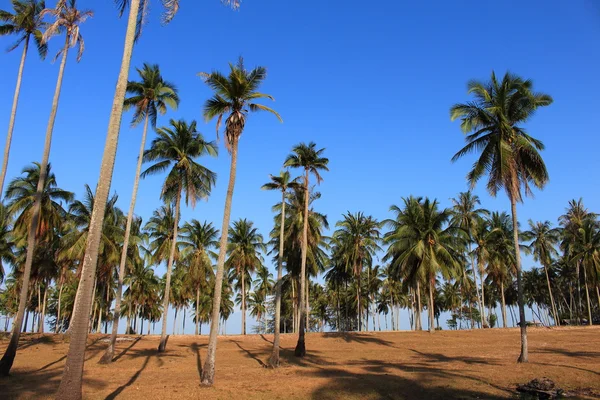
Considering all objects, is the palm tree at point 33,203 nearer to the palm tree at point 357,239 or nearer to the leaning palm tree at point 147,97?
the leaning palm tree at point 147,97

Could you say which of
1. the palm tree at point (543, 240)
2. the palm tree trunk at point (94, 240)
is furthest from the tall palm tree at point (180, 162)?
the palm tree at point (543, 240)

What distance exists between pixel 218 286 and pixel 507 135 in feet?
61.3

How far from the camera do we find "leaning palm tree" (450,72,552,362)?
23078 millimetres

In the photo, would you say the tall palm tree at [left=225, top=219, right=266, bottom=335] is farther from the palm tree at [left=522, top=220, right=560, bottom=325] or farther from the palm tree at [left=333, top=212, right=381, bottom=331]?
the palm tree at [left=522, top=220, right=560, bottom=325]

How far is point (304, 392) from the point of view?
1461 centimetres

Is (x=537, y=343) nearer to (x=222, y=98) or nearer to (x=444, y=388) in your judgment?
(x=444, y=388)

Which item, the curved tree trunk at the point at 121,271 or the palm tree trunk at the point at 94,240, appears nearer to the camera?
the palm tree trunk at the point at 94,240

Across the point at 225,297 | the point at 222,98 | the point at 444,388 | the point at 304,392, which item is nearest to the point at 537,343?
the point at 444,388

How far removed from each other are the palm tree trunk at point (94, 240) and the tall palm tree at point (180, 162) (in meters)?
18.1

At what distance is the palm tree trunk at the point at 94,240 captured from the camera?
9914mm

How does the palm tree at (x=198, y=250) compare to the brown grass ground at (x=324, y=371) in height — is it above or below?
above

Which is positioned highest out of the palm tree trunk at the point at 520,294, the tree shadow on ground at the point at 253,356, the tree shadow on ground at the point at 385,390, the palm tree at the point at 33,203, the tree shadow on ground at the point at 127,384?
the palm tree at the point at 33,203

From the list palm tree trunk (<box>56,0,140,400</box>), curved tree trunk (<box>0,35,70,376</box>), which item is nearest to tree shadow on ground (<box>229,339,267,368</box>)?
curved tree trunk (<box>0,35,70,376</box>)

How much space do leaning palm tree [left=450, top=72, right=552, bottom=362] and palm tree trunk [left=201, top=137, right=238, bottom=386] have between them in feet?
45.9
